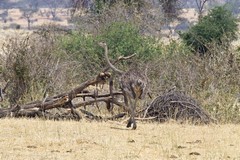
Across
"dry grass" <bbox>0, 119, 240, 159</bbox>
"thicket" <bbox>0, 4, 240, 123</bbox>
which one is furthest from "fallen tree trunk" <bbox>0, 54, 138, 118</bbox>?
"thicket" <bbox>0, 4, 240, 123</bbox>

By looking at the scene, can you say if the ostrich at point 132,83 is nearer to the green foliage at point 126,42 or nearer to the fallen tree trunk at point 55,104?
the fallen tree trunk at point 55,104

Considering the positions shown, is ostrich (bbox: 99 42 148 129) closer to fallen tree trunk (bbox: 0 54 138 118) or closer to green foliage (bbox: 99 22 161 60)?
fallen tree trunk (bbox: 0 54 138 118)

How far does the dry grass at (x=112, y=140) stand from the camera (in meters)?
8.75

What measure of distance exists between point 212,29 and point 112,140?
16.5m

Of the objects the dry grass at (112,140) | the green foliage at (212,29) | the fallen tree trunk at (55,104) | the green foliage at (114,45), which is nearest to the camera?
the dry grass at (112,140)

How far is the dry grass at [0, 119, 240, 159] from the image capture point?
28.7 feet

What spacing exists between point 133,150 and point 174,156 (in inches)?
27.4

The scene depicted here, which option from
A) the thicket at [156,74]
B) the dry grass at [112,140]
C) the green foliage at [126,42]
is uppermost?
the green foliage at [126,42]

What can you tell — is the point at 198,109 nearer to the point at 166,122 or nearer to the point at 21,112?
the point at 166,122

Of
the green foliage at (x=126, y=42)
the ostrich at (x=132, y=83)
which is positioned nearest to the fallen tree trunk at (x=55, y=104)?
the ostrich at (x=132, y=83)

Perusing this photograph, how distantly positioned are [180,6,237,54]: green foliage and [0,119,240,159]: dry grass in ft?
42.0

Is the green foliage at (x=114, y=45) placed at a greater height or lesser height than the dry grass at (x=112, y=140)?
greater

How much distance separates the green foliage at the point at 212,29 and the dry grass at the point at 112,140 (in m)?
12.8

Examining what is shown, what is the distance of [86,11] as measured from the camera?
31062mm
